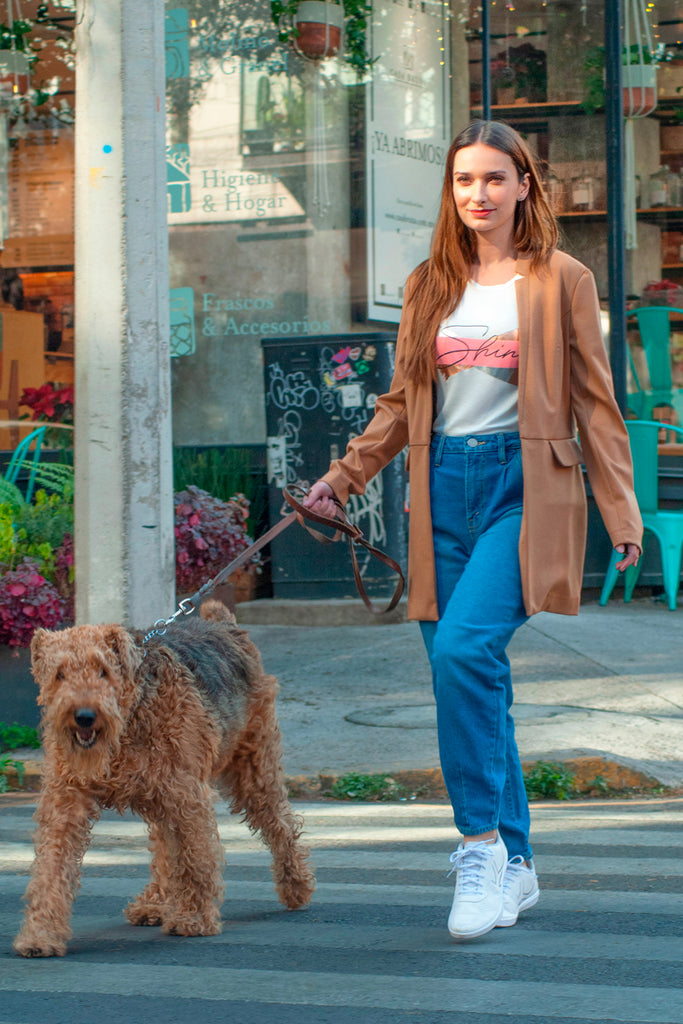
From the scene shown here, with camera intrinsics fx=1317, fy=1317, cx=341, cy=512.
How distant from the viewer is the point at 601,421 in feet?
12.3

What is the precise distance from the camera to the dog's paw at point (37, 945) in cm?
353

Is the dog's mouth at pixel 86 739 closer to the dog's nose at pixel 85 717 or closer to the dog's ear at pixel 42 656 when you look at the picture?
the dog's nose at pixel 85 717

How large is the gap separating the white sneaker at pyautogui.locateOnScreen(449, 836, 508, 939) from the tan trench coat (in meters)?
0.68

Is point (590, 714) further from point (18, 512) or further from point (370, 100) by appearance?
point (370, 100)

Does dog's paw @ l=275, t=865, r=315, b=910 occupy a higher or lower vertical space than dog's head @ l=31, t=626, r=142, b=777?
lower

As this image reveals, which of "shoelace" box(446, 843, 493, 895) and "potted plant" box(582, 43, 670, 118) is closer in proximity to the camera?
"shoelace" box(446, 843, 493, 895)

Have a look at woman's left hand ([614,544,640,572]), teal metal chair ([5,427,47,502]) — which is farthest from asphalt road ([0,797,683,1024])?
teal metal chair ([5,427,47,502])

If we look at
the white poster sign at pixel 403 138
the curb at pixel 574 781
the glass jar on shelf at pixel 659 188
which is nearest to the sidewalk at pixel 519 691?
the curb at pixel 574 781

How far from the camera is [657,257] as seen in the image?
476 inches

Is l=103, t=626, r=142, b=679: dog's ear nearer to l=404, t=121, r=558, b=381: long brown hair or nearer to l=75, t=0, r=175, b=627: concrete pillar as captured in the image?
l=404, t=121, r=558, b=381: long brown hair

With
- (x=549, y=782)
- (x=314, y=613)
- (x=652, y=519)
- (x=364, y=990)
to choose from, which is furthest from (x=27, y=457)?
(x=364, y=990)

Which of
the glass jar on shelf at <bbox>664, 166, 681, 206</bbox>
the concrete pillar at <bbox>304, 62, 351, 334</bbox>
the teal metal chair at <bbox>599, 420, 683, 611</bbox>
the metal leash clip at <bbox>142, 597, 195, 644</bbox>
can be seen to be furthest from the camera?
the glass jar on shelf at <bbox>664, 166, 681, 206</bbox>

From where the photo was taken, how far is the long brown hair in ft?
12.5

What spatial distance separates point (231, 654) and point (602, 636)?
5.70 metres
